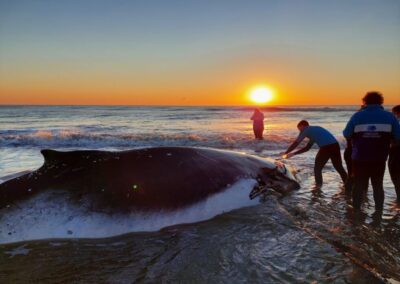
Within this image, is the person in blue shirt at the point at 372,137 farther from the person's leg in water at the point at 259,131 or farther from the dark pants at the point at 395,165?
the person's leg in water at the point at 259,131

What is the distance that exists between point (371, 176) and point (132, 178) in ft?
12.6

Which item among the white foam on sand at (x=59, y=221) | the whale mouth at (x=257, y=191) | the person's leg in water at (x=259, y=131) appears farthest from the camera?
the person's leg in water at (x=259, y=131)

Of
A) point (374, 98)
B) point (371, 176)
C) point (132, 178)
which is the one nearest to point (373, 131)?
point (374, 98)

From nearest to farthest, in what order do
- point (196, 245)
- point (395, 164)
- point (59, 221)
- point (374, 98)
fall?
point (59, 221) < point (196, 245) < point (374, 98) < point (395, 164)

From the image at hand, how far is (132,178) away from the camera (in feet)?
16.1

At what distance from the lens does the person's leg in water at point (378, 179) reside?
19.4 ft

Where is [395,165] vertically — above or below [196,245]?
above

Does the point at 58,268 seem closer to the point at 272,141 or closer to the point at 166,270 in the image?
the point at 166,270

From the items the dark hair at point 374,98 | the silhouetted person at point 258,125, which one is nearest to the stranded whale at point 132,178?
the dark hair at point 374,98

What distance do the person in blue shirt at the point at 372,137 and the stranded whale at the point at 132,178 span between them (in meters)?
1.90

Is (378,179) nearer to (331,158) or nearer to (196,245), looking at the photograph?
(331,158)

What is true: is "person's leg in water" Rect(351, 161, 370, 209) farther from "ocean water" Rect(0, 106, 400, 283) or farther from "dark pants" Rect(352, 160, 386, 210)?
"ocean water" Rect(0, 106, 400, 283)

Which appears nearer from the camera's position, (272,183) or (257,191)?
(257,191)

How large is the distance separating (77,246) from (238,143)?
49.8 ft
